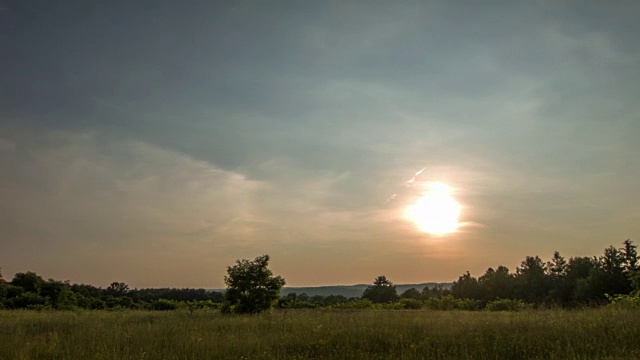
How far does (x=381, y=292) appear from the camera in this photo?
69.6 m

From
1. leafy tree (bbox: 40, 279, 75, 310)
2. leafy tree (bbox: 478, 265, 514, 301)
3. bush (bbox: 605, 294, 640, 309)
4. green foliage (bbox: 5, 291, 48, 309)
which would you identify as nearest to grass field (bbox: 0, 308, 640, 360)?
bush (bbox: 605, 294, 640, 309)

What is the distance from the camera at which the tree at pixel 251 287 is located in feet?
80.7

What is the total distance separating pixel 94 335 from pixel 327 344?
6.90 m

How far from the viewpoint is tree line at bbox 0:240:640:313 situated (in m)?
25.0

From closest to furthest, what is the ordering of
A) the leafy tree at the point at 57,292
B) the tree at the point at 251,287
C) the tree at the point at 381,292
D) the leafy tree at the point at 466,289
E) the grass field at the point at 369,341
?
the grass field at the point at 369,341 → the tree at the point at 251,287 → the leafy tree at the point at 57,292 → the tree at the point at 381,292 → the leafy tree at the point at 466,289

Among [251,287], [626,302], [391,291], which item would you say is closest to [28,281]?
[251,287]

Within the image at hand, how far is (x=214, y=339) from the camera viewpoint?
40.3ft

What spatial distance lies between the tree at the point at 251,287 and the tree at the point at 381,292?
147 feet

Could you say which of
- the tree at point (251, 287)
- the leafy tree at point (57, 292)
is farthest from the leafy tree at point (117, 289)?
the tree at point (251, 287)

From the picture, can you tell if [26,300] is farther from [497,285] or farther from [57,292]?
[497,285]

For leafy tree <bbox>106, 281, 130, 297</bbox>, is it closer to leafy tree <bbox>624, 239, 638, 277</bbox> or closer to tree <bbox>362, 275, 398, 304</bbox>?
tree <bbox>362, 275, 398, 304</bbox>

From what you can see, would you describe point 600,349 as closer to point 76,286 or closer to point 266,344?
point 266,344

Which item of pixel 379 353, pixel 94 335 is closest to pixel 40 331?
pixel 94 335

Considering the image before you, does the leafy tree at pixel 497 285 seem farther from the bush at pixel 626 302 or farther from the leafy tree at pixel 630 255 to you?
the bush at pixel 626 302
